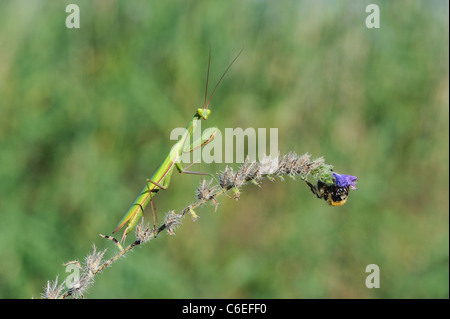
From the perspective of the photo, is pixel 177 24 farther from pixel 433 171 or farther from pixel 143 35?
pixel 433 171

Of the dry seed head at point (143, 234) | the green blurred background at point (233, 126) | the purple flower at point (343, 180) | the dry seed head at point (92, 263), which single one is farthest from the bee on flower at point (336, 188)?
the green blurred background at point (233, 126)

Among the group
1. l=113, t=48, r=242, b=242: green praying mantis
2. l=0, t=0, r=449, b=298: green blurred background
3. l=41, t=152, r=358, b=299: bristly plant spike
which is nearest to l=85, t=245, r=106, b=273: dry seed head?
l=41, t=152, r=358, b=299: bristly plant spike

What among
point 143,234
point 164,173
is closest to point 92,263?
point 143,234

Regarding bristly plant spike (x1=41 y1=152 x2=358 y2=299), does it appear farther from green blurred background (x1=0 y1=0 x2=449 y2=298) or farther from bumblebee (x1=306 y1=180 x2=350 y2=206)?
green blurred background (x1=0 y1=0 x2=449 y2=298)

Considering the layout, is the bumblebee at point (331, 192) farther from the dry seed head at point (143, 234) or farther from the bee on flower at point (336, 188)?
the dry seed head at point (143, 234)

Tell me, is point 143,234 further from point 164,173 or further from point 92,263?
point 164,173
